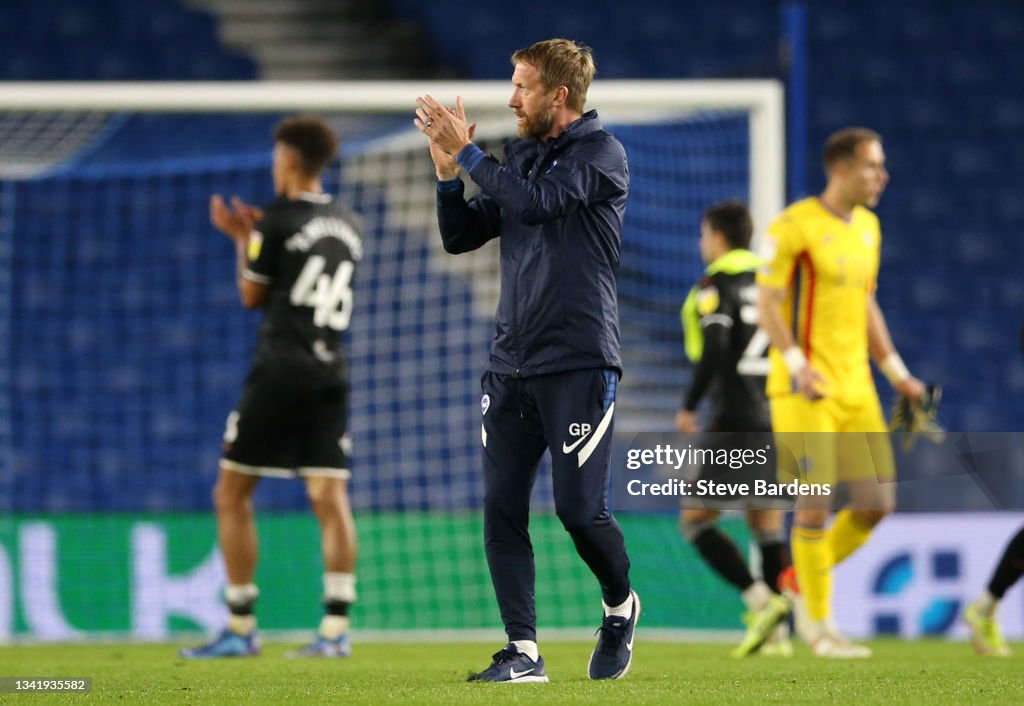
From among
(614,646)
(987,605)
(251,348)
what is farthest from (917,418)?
(251,348)

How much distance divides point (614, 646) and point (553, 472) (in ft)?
1.60

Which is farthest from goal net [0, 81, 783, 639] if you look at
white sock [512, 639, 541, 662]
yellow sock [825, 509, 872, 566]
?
yellow sock [825, 509, 872, 566]

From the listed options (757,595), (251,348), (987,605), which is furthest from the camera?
(251,348)

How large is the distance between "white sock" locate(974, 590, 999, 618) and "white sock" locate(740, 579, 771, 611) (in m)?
0.80

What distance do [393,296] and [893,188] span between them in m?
4.35

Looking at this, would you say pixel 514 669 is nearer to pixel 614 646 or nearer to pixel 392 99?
pixel 614 646

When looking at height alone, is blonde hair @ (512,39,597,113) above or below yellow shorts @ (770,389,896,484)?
above

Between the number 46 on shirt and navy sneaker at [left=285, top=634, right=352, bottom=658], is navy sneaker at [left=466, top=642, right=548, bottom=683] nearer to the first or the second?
navy sneaker at [left=285, top=634, right=352, bottom=658]

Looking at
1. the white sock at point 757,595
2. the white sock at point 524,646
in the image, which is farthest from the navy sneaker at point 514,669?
the white sock at point 757,595

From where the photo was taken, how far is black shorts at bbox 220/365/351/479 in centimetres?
613

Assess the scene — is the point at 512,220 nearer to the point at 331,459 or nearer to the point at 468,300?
the point at 331,459

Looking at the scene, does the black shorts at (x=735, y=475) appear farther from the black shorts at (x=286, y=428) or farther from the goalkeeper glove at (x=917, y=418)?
the black shorts at (x=286, y=428)

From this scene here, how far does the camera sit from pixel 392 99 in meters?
7.75
